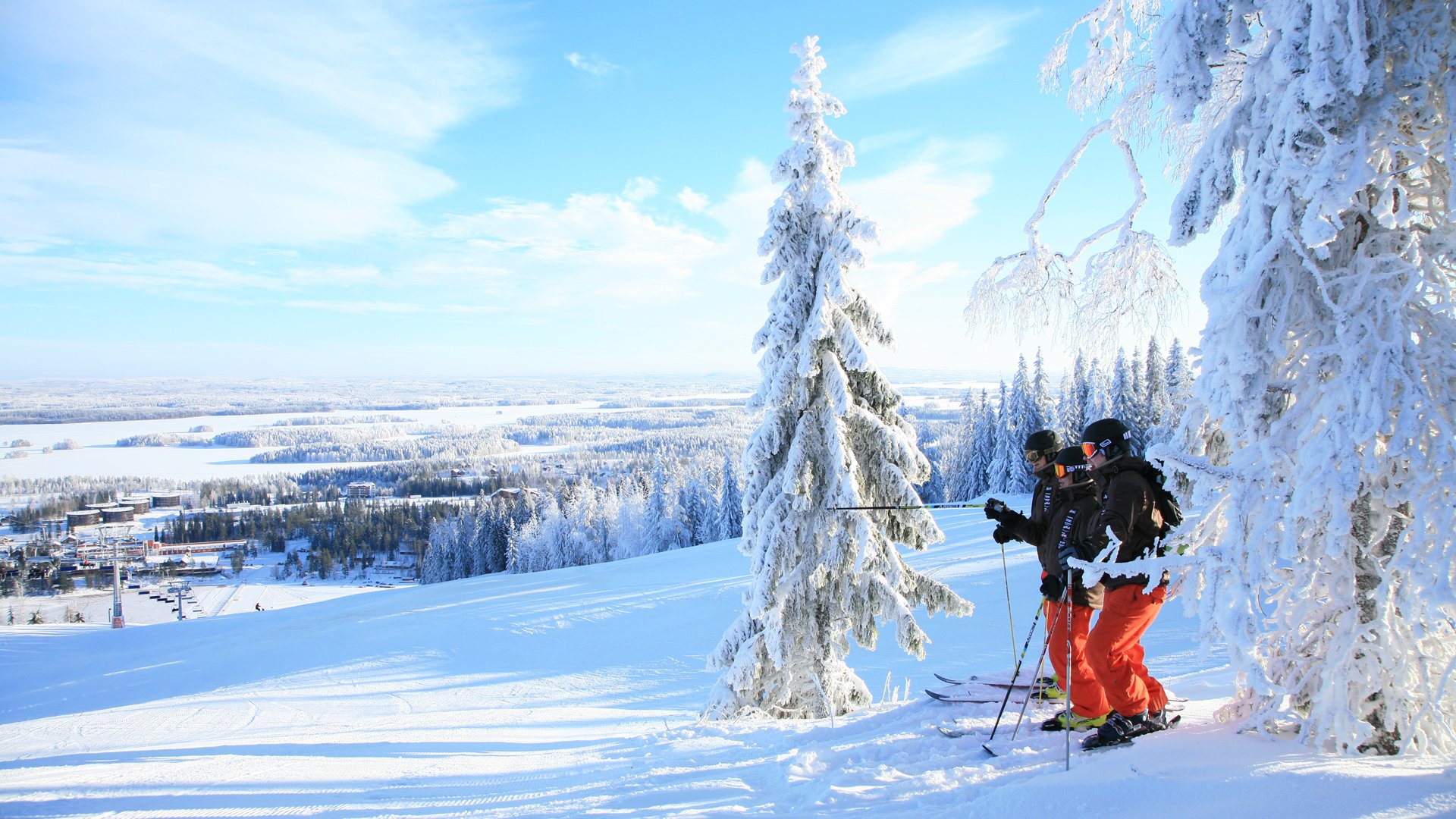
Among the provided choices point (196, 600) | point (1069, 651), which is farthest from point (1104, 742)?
point (196, 600)

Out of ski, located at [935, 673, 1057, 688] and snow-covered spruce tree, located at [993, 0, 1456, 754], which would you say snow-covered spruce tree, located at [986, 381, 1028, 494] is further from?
snow-covered spruce tree, located at [993, 0, 1456, 754]

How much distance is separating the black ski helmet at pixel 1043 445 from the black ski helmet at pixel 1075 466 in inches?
17.6

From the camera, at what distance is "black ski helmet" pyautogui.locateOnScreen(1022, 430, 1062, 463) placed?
561 centimetres

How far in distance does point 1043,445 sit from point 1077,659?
172cm

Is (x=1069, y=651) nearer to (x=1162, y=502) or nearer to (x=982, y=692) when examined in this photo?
(x=1162, y=502)

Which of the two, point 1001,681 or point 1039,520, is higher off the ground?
point 1039,520

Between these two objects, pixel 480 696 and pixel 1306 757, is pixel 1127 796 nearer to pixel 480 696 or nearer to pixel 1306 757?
pixel 1306 757

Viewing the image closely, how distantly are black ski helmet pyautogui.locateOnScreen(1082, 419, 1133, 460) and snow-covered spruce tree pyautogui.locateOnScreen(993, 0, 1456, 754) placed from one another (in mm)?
701

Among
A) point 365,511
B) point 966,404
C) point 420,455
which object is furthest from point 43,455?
point 966,404

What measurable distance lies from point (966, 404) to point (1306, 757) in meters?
55.2

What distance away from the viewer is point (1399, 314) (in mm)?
3207

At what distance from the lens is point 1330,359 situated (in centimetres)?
355

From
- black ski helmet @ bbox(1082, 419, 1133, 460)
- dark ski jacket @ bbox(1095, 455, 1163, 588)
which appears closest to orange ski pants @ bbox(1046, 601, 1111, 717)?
dark ski jacket @ bbox(1095, 455, 1163, 588)

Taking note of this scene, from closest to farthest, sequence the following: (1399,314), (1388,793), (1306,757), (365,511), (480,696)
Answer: (1388,793), (1399,314), (1306,757), (480,696), (365,511)
